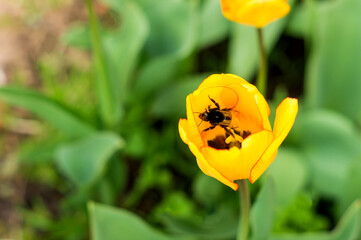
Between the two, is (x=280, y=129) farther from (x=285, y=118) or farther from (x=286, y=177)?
(x=286, y=177)

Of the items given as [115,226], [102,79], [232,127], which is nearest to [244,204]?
[232,127]

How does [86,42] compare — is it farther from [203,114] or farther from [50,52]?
[203,114]

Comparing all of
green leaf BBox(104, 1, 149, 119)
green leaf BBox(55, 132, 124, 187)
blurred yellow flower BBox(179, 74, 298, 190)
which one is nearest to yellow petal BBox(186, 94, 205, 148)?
blurred yellow flower BBox(179, 74, 298, 190)

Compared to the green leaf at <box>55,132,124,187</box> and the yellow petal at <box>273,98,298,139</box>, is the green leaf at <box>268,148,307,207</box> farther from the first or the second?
the yellow petal at <box>273,98,298,139</box>

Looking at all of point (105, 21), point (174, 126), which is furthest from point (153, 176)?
point (105, 21)

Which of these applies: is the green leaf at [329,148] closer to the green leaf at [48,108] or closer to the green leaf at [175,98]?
the green leaf at [175,98]

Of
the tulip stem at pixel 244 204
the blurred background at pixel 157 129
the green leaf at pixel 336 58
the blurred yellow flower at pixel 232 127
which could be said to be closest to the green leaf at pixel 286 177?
the blurred background at pixel 157 129
